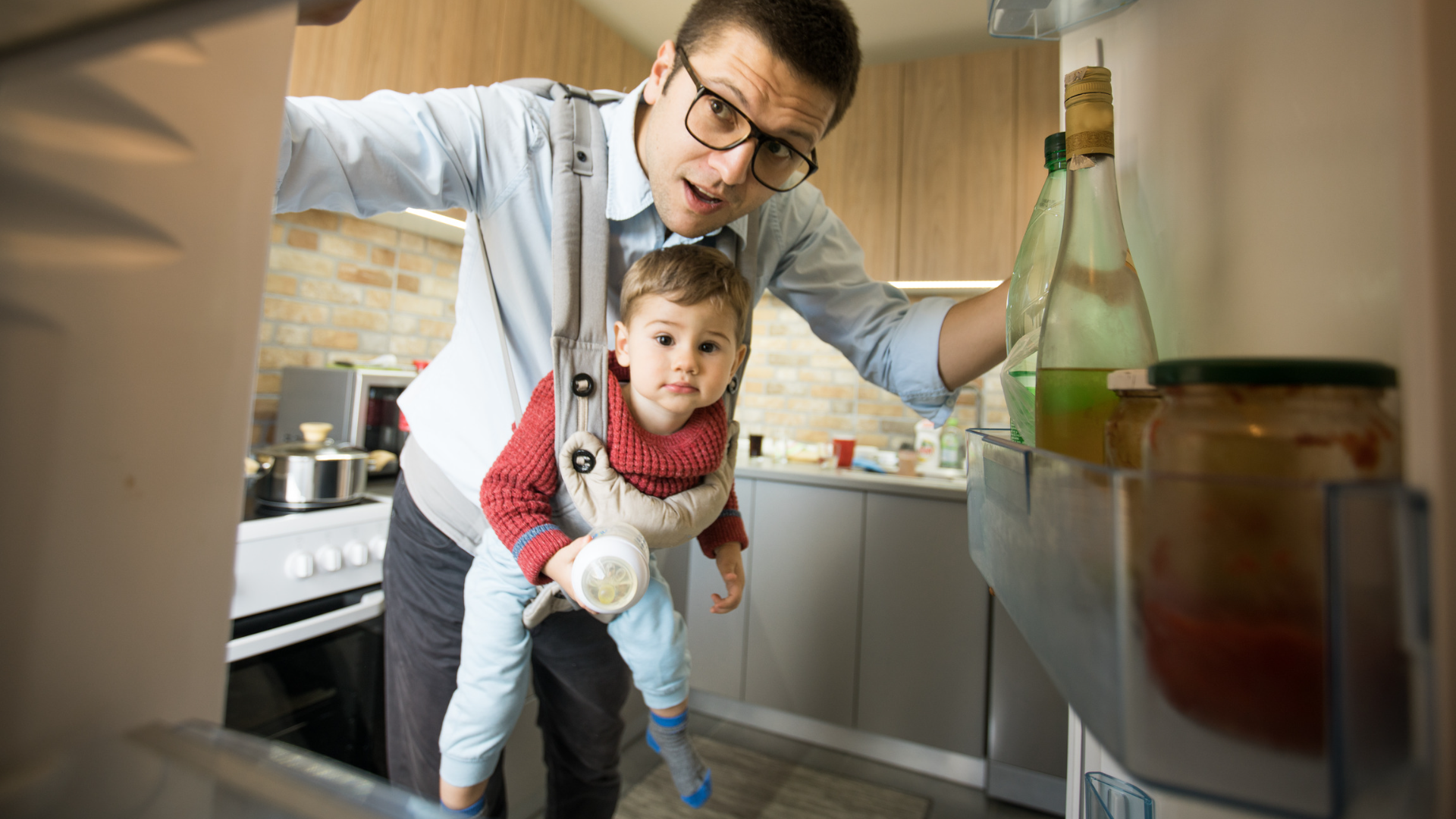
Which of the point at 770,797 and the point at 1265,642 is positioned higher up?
the point at 1265,642

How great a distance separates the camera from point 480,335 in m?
0.95

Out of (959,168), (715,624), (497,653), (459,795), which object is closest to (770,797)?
(715,624)

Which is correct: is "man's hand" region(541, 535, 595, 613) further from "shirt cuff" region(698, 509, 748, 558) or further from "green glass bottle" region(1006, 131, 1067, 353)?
"green glass bottle" region(1006, 131, 1067, 353)

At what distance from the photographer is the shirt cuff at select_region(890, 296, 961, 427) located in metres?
0.94

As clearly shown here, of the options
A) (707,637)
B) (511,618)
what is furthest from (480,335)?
(707,637)

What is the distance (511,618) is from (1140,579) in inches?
34.6

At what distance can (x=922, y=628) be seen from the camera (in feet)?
6.73

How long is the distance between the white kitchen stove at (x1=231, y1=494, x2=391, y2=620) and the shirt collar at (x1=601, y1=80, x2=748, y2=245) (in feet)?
3.14

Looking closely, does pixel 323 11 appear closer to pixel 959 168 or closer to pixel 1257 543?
pixel 1257 543

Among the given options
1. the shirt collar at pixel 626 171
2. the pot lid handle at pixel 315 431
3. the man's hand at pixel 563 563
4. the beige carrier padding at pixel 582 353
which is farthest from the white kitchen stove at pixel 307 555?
the shirt collar at pixel 626 171

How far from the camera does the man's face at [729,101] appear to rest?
79 cm

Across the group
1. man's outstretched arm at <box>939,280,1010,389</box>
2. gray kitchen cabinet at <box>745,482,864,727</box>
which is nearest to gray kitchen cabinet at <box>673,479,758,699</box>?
gray kitchen cabinet at <box>745,482,864,727</box>

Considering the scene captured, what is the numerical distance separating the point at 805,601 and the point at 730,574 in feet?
4.30

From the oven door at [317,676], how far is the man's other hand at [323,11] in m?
1.27
